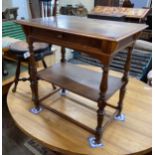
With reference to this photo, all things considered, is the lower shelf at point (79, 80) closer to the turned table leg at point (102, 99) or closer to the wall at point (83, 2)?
the turned table leg at point (102, 99)

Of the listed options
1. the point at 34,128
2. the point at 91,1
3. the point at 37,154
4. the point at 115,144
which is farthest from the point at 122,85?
the point at 91,1

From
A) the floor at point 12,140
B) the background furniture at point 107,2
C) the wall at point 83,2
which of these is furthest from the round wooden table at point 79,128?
the wall at point 83,2

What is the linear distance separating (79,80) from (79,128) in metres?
0.35

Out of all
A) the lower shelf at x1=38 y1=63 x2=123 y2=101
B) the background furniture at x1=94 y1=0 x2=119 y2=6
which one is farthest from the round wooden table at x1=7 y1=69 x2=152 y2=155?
the background furniture at x1=94 y1=0 x2=119 y2=6

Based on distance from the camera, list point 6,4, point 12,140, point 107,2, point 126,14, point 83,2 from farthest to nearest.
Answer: point 83,2
point 107,2
point 6,4
point 126,14
point 12,140

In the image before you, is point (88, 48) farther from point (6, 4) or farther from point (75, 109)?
point (6, 4)

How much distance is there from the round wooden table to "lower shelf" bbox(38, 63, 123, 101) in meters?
0.31

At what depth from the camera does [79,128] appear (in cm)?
126

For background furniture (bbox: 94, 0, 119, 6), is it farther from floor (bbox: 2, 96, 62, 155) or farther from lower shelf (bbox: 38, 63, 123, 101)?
floor (bbox: 2, 96, 62, 155)

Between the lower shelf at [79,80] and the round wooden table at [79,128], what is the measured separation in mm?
312

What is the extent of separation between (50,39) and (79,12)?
143 inches

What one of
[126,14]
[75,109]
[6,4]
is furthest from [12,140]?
[6,4]

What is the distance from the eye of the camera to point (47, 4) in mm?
1590

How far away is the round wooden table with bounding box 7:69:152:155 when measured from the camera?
1.13 m
